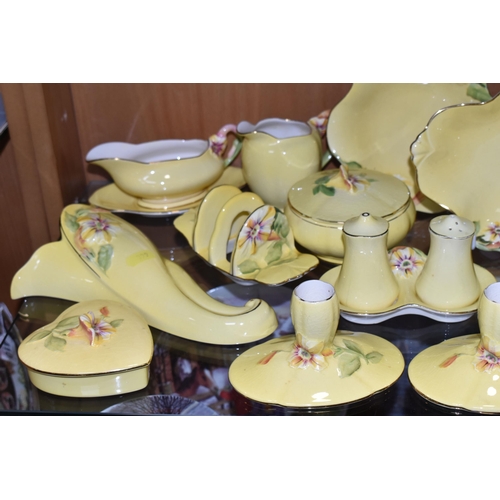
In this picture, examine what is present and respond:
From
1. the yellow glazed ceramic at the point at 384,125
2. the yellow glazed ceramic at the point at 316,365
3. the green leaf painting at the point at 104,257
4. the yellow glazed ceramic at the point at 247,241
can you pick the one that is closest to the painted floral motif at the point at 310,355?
the yellow glazed ceramic at the point at 316,365

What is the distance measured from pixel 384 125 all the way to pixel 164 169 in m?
0.29

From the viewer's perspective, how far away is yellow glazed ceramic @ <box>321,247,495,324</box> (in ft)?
2.67

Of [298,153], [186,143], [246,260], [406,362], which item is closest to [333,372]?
[406,362]

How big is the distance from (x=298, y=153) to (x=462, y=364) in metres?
0.35

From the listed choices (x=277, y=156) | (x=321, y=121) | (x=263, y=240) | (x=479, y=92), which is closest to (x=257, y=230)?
(x=263, y=240)

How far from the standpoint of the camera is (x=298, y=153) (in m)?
0.97

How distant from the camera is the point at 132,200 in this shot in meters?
1.06

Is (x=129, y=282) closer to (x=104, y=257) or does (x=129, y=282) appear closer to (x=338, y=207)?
(x=104, y=257)

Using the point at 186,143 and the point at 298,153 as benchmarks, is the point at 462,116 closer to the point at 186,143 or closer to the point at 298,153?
the point at 298,153

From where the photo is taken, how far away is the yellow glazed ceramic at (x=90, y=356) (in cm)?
75

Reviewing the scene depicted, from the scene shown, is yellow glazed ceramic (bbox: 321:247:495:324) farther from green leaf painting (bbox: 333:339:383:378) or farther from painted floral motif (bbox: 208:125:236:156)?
painted floral motif (bbox: 208:125:236:156)

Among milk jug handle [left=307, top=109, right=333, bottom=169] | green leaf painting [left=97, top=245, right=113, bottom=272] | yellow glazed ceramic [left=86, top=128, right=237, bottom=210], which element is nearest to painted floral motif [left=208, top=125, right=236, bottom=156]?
yellow glazed ceramic [left=86, top=128, right=237, bottom=210]

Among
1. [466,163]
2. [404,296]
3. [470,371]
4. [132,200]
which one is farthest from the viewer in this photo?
[132,200]

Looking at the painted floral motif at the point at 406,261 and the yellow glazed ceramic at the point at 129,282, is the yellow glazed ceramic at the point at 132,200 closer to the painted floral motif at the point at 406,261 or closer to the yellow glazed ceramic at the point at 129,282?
the yellow glazed ceramic at the point at 129,282
